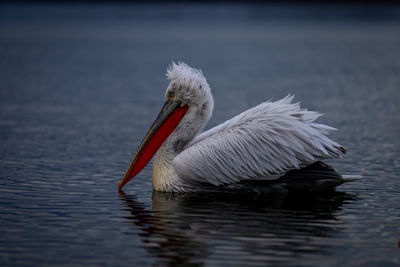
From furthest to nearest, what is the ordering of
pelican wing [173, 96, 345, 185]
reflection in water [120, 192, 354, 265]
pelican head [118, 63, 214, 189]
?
1. pelican head [118, 63, 214, 189]
2. pelican wing [173, 96, 345, 185]
3. reflection in water [120, 192, 354, 265]

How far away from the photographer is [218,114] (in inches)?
491

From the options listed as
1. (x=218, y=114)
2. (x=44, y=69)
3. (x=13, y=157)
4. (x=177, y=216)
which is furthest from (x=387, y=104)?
(x=44, y=69)

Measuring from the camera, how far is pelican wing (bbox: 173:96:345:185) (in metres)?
6.65

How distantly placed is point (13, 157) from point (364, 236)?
4.61 metres

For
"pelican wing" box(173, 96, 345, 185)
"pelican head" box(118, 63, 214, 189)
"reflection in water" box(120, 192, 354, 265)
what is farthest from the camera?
"pelican head" box(118, 63, 214, 189)

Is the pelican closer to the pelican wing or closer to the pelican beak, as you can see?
the pelican wing

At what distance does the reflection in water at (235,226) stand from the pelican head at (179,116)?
455mm

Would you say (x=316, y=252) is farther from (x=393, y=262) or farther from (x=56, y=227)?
(x=56, y=227)

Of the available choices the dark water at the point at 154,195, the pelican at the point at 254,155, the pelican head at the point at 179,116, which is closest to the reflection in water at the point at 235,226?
the dark water at the point at 154,195

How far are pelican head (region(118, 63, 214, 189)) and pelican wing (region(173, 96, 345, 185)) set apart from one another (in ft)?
1.18

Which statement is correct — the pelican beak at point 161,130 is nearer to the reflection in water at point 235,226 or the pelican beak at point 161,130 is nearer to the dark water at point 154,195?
the dark water at point 154,195

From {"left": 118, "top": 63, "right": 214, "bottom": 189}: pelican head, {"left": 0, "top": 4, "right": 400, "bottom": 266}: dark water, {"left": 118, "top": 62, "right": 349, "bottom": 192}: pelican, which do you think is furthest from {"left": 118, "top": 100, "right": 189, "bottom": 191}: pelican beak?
{"left": 0, "top": 4, "right": 400, "bottom": 266}: dark water

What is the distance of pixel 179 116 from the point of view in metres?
7.31

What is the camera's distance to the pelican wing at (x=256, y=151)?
6.65 metres
